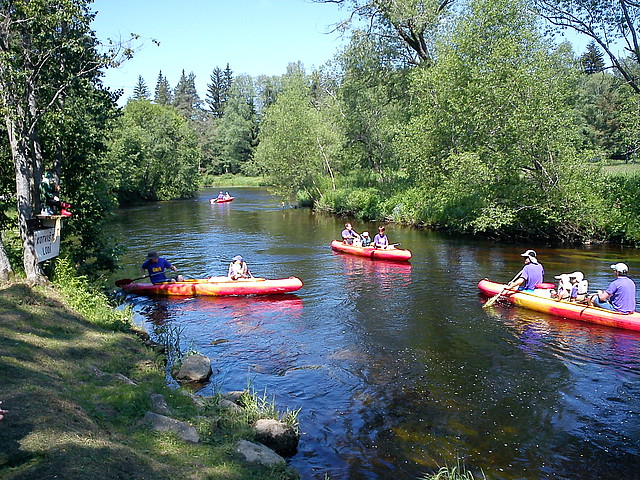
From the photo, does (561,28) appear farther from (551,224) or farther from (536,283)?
(536,283)

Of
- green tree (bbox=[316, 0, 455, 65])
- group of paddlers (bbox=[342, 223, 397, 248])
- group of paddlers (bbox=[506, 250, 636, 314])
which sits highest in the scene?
green tree (bbox=[316, 0, 455, 65])

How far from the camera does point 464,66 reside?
22.9m

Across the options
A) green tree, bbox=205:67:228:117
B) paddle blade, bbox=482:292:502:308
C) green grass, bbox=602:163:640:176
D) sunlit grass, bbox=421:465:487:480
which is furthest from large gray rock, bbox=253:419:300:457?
green tree, bbox=205:67:228:117

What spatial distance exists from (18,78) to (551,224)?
756 inches

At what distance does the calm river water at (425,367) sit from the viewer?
6609mm

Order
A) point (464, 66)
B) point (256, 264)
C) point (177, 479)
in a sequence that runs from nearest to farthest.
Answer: point (177, 479) → point (256, 264) → point (464, 66)

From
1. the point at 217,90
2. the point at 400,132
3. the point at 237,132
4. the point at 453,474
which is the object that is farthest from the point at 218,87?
the point at 453,474

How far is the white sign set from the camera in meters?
9.73

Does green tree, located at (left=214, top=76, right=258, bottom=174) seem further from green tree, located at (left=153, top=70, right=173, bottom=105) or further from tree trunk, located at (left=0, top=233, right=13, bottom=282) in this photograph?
tree trunk, located at (left=0, top=233, right=13, bottom=282)

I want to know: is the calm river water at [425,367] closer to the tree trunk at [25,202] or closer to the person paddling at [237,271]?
the person paddling at [237,271]

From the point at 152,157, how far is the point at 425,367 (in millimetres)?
41448

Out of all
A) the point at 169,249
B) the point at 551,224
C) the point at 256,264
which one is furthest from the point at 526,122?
the point at 169,249

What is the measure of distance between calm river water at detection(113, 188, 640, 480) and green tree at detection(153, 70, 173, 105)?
92.6m

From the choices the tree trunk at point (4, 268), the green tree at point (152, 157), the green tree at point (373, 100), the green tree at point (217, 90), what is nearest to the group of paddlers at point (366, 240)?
the green tree at point (373, 100)
